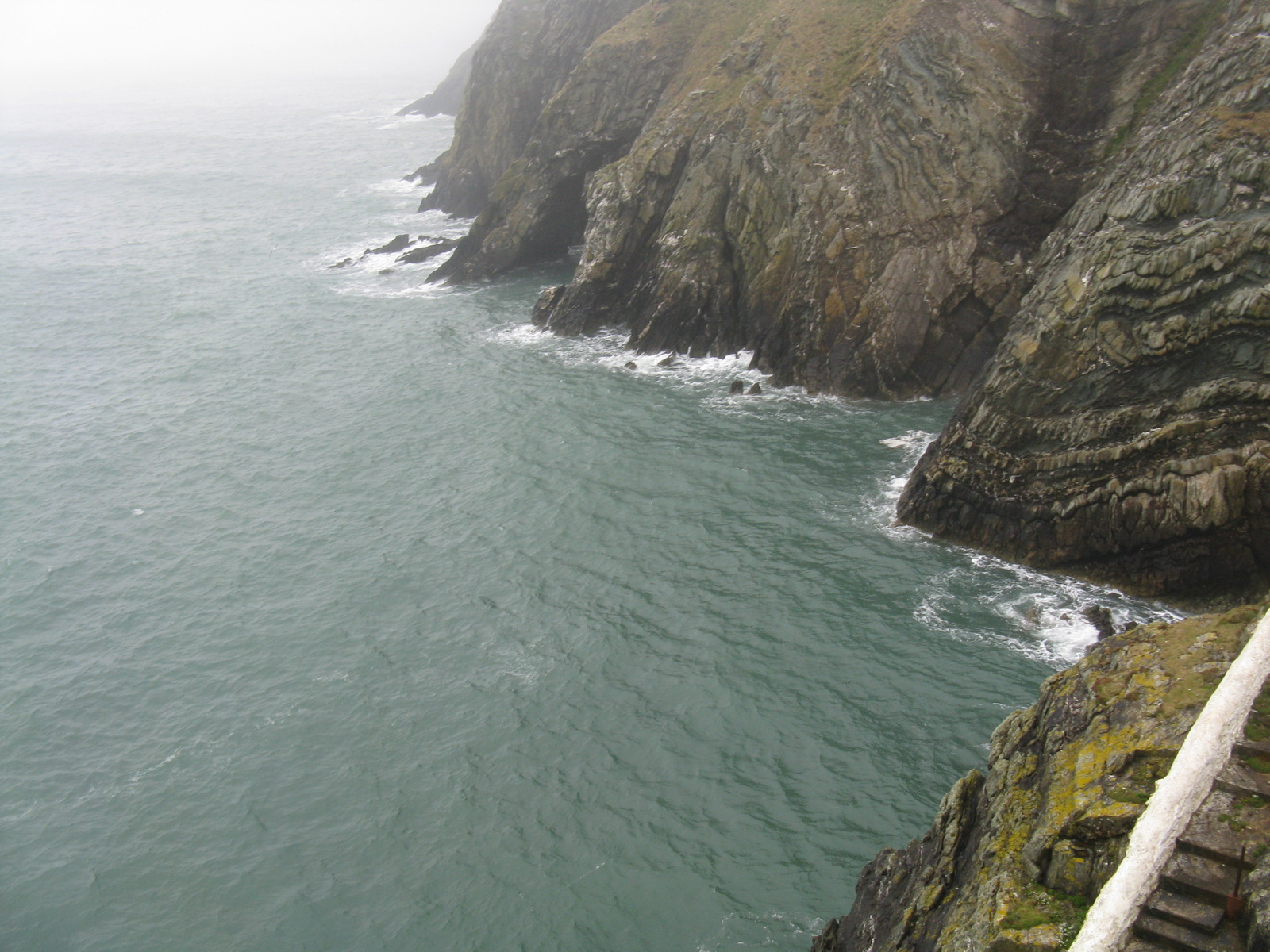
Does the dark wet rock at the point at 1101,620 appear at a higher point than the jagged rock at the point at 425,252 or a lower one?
lower

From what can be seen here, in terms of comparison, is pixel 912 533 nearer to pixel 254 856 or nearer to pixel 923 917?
pixel 923 917

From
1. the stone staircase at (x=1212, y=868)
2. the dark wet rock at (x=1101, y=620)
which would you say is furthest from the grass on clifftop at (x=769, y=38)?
the stone staircase at (x=1212, y=868)

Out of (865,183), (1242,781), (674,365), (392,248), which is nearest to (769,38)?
(865,183)

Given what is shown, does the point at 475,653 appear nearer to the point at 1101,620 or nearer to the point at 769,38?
the point at 1101,620

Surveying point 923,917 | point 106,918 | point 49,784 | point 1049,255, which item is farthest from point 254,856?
point 1049,255

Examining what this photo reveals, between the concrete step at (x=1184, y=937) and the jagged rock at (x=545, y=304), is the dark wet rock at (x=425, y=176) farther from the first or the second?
the concrete step at (x=1184, y=937)

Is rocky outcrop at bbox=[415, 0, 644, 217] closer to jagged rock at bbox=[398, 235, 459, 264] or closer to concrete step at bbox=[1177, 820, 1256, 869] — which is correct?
jagged rock at bbox=[398, 235, 459, 264]
